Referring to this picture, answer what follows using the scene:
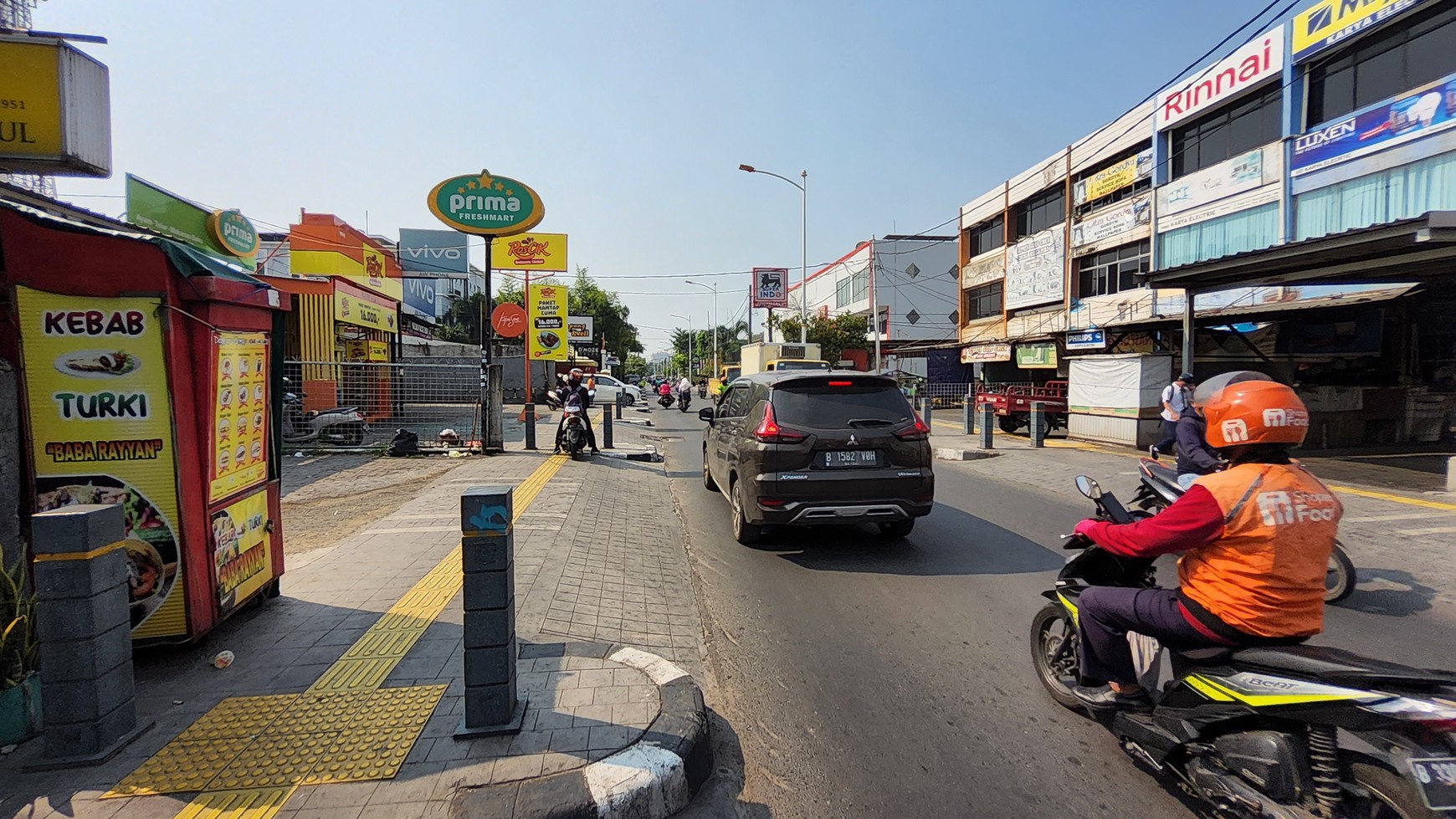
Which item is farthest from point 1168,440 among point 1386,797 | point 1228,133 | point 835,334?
point 835,334

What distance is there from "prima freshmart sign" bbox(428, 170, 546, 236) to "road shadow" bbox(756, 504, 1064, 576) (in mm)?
8483

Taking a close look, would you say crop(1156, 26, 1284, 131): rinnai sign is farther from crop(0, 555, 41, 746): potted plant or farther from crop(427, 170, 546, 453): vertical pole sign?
crop(0, 555, 41, 746): potted plant

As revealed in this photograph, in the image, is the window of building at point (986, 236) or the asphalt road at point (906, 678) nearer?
the asphalt road at point (906, 678)

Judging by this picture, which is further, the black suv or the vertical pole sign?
the vertical pole sign

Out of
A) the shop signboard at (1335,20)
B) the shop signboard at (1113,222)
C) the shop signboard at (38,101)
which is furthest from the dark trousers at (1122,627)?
the shop signboard at (1113,222)

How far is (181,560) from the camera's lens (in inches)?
150

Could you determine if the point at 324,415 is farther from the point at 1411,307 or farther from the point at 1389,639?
the point at 1411,307

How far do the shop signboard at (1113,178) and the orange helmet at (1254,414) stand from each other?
22.0m

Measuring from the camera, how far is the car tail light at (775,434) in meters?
6.23

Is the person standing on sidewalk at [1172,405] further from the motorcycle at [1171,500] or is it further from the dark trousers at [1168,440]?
the motorcycle at [1171,500]

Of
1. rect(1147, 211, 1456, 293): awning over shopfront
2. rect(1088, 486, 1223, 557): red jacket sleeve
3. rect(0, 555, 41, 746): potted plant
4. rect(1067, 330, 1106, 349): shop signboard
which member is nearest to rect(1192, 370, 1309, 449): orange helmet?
rect(1088, 486, 1223, 557): red jacket sleeve

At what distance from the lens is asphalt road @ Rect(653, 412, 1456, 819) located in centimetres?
295

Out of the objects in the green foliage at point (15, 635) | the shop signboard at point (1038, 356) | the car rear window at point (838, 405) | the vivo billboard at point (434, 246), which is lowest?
the green foliage at point (15, 635)

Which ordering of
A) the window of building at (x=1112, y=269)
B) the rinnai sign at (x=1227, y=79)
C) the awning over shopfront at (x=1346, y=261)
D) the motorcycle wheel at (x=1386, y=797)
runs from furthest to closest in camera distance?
1. the window of building at (x=1112, y=269)
2. the rinnai sign at (x=1227, y=79)
3. the awning over shopfront at (x=1346, y=261)
4. the motorcycle wheel at (x=1386, y=797)
